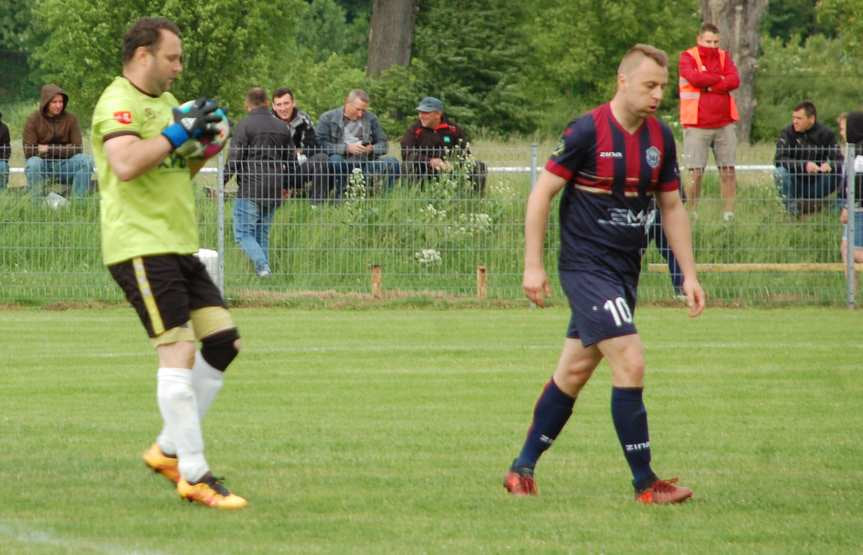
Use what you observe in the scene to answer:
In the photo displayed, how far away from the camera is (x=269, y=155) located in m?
18.4

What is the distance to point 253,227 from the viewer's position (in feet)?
60.2

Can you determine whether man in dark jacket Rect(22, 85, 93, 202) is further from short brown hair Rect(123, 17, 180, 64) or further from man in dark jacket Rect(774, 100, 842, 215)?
short brown hair Rect(123, 17, 180, 64)

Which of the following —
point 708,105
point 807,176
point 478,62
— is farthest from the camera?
point 478,62

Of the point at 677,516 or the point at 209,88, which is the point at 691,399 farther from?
the point at 209,88

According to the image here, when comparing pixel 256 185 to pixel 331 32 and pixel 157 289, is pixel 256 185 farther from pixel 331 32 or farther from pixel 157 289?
pixel 331 32

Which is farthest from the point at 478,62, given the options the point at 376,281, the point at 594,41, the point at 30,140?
the point at 376,281

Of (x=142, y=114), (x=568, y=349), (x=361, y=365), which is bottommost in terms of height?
(x=361, y=365)

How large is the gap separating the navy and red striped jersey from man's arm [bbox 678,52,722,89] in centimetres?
1179

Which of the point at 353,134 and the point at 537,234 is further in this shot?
the point at 353,134

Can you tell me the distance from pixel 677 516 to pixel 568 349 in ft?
3.21

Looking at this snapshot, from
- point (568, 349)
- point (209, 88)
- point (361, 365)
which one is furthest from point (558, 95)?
A: point (568, 349)

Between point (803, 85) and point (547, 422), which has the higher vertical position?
point (803, 85)

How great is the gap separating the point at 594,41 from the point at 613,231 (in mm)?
48134

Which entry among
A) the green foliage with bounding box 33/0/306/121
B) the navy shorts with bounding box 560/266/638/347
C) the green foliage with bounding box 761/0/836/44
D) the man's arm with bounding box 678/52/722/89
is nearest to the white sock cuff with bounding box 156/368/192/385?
the navy shorts with bounding box 560/266/638/347
